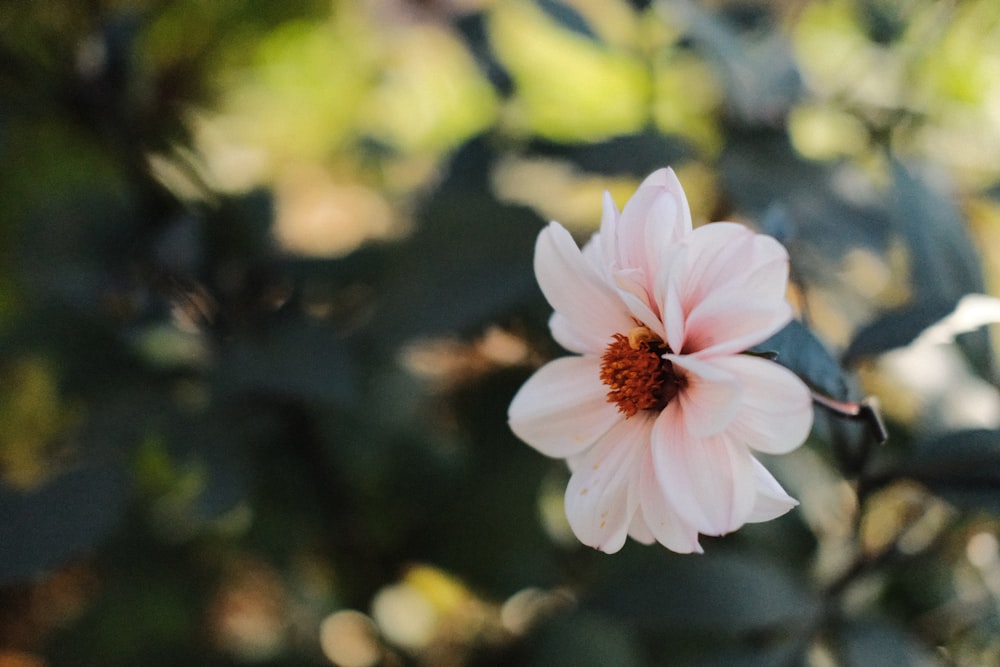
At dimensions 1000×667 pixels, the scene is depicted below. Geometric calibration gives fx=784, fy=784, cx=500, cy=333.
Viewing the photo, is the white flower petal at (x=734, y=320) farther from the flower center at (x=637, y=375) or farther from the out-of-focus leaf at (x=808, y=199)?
the out-of-focus leaf at (x=808, y=199)

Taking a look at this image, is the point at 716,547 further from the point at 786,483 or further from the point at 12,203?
the point at 12,203

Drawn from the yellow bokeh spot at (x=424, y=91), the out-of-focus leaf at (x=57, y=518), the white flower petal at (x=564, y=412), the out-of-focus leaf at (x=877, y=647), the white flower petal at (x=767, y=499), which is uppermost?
the white flower petal at (x=564, y=412)

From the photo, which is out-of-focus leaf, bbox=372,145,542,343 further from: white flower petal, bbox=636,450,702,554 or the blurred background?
white flower petal, bbox=636,450,702,554

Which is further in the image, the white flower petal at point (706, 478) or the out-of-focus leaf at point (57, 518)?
the out-of-focus leaf at point (57, 518)

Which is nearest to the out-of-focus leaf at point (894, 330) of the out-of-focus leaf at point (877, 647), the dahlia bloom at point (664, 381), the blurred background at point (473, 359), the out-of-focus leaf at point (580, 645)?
the blurred background at point (473, 359)

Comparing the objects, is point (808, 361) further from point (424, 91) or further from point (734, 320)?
point (424, 91)
